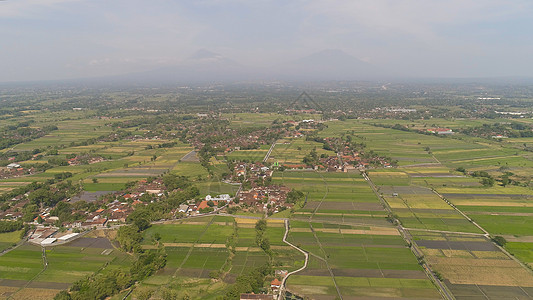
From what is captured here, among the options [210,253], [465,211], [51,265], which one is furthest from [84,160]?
[465,211]

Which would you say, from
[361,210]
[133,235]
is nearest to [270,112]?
[361,210]

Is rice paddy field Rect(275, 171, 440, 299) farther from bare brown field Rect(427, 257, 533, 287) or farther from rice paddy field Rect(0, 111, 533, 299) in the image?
bare brown field Rect(427, 257, 533, 287)

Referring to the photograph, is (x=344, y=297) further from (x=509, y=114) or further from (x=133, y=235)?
(x=509, y=114)

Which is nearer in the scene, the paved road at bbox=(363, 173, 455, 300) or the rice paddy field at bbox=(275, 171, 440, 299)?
the paved road at bbox=(363, 173, 455, 300)

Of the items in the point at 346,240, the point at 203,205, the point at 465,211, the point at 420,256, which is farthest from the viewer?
the point at 203,205

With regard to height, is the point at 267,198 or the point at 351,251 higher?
the point at 267,198

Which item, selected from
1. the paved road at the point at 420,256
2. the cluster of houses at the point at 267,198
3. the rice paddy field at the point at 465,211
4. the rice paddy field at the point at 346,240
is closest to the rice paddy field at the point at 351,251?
the rice paddy field at the point at 346,240

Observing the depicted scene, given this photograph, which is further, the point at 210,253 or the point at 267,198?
the point at 267,198

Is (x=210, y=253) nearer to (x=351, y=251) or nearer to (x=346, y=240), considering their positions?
(x=351, y=251)

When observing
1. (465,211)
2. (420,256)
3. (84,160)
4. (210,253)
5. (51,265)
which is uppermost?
(465,211)

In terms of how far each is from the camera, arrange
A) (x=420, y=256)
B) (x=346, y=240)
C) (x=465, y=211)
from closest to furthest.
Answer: (x=420, y=256)
(x=346, y=240)
(x=465, y=211)

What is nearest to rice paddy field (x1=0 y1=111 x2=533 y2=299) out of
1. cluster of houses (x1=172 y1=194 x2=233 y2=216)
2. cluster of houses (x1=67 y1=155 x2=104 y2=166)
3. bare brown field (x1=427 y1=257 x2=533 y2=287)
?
bare brown field (x1=427 y1=257 x2=533 y2=287)

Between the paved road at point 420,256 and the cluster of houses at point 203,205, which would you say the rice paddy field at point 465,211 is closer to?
the paved road at point 420,256
